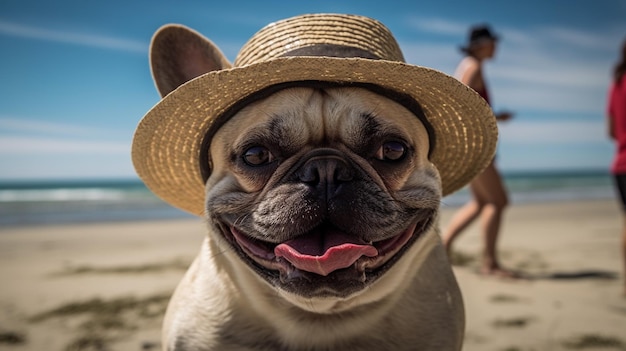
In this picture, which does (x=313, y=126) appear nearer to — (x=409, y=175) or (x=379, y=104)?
(x=379, y=104)

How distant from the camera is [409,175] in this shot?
6.98 ft

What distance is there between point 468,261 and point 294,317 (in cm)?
446

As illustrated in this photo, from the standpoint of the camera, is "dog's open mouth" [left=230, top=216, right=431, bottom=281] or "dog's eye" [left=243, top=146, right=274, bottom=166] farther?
"dog's eye" [left=243, top=146, right=274, bottom=166]

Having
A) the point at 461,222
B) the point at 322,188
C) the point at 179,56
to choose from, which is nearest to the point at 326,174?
the point at 322,188

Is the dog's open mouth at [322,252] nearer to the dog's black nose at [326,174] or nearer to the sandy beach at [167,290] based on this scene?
the dog's black nose at [326,174]

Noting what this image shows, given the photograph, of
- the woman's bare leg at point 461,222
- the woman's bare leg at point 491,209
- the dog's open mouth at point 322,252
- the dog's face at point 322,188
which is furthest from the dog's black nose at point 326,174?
the woman's bare leg at point 491,209

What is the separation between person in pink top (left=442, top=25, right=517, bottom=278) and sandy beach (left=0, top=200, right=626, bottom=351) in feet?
0.91

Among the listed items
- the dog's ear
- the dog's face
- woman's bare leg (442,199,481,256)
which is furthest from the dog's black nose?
woman's bare leg (442,199,481,256)

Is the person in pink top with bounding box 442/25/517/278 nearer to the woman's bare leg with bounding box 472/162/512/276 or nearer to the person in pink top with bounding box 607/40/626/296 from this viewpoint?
the woman's bare leg with bounding box 472/162/512/276

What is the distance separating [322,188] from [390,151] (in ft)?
1.27

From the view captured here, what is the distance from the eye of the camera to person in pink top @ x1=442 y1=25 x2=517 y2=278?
5.18 meters

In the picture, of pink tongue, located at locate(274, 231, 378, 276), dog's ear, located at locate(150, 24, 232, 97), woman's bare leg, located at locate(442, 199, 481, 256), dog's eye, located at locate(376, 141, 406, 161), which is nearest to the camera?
pink tongue, located at locate(274, 231, 378, 276)

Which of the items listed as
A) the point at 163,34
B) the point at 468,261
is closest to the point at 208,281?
the point at 163,34

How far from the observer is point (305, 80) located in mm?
2088
